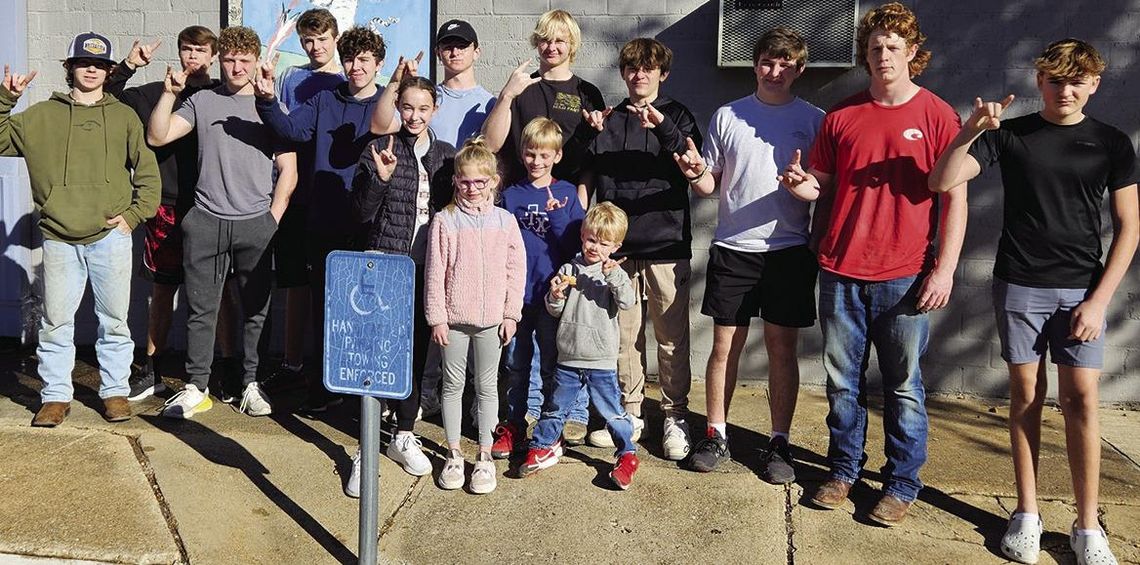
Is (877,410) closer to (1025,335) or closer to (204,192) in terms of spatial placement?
(1025,335)

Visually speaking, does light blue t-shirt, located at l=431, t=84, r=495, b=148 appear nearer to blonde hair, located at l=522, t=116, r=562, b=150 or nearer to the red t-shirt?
blonde hair, located at l=522, t=116, r=562, b=150

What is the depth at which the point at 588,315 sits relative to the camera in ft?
15.0

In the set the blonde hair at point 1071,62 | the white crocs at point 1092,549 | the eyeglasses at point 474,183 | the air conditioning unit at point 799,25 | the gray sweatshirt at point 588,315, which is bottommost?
the white crocs at point 1092,549

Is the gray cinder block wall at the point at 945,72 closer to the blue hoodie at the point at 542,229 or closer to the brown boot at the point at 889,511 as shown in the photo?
the blue hoodie at the point at 542,229

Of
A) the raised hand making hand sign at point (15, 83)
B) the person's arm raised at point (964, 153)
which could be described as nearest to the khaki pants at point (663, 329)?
the person's arm raised at point (964, 153)

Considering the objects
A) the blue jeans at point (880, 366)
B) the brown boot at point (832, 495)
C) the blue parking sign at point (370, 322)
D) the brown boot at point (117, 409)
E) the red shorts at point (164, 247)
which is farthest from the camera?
the red shorts at point (164, 247)

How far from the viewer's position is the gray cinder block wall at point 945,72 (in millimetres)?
5582

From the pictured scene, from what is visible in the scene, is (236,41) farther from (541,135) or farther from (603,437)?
(603,437)

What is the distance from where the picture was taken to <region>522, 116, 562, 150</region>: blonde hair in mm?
4590

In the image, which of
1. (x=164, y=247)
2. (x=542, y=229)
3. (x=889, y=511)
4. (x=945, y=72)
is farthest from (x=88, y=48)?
(x=945, y=72)

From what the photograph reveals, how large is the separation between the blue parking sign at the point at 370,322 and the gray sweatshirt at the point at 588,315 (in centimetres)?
116

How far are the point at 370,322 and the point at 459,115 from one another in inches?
73.2

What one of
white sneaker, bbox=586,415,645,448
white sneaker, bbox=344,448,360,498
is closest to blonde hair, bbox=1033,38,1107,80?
white sneaker, bbox=586,415,645,448

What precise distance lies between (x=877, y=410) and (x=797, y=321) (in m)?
1.51
